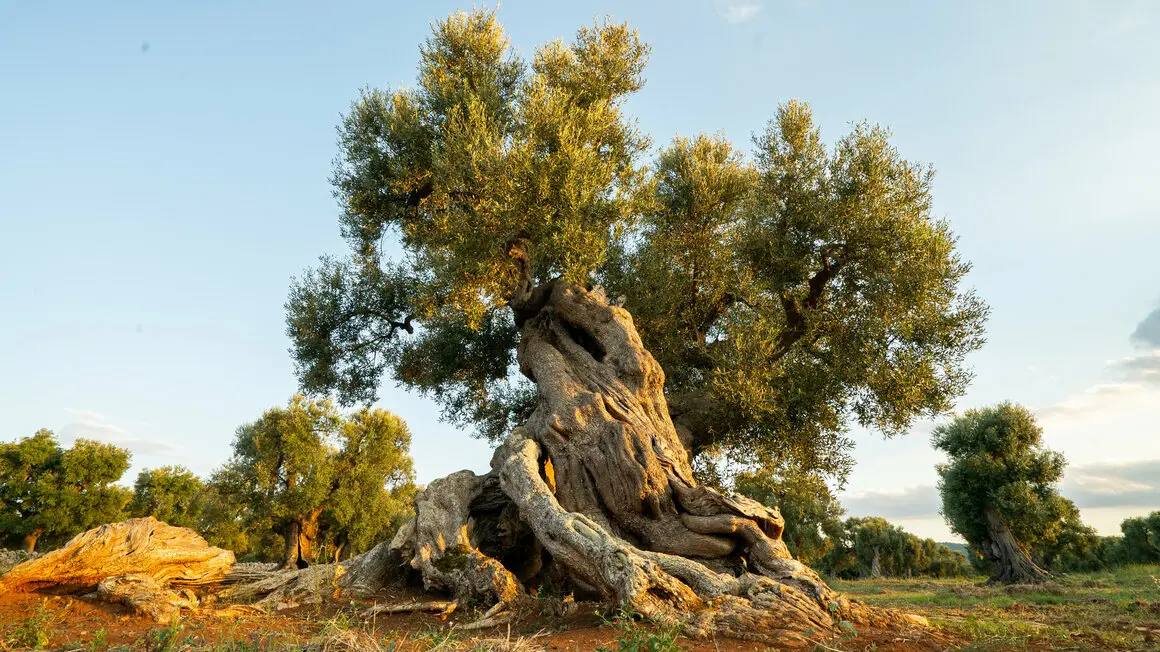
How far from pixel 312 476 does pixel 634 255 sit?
89.2 ft

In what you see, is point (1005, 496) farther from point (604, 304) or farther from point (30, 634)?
point (30, 634)

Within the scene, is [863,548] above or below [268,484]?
below

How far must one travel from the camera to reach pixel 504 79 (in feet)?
63.9

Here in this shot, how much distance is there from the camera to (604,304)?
653 inches

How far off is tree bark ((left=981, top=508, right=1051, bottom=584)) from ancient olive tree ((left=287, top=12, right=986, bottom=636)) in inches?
730

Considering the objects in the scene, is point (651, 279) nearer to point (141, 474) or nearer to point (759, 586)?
point (759, 586)

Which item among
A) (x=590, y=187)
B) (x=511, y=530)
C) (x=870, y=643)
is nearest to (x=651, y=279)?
(x=590, y=187)

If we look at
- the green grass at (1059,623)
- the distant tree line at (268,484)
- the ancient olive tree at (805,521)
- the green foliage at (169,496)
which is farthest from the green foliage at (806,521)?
the green foliage at (169,496)

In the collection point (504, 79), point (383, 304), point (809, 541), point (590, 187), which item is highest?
point (504, 79)

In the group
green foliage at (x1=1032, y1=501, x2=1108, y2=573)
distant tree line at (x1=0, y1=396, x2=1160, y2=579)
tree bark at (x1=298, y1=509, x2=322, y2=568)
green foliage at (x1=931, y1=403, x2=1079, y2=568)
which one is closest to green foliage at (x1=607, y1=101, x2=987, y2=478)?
distant tree line at (x1=0, y1=396, x2=1160, y2=579)

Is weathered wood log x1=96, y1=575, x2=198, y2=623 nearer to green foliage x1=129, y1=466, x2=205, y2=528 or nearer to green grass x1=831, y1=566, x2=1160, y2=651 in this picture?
→ green grass x1=831, y1=566, x2=1160, y2=651

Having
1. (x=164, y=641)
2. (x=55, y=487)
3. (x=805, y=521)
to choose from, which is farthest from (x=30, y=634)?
(x=805, y=521)

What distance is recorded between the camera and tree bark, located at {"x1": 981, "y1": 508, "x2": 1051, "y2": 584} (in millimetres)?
27859

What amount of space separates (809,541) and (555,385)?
138 feet
